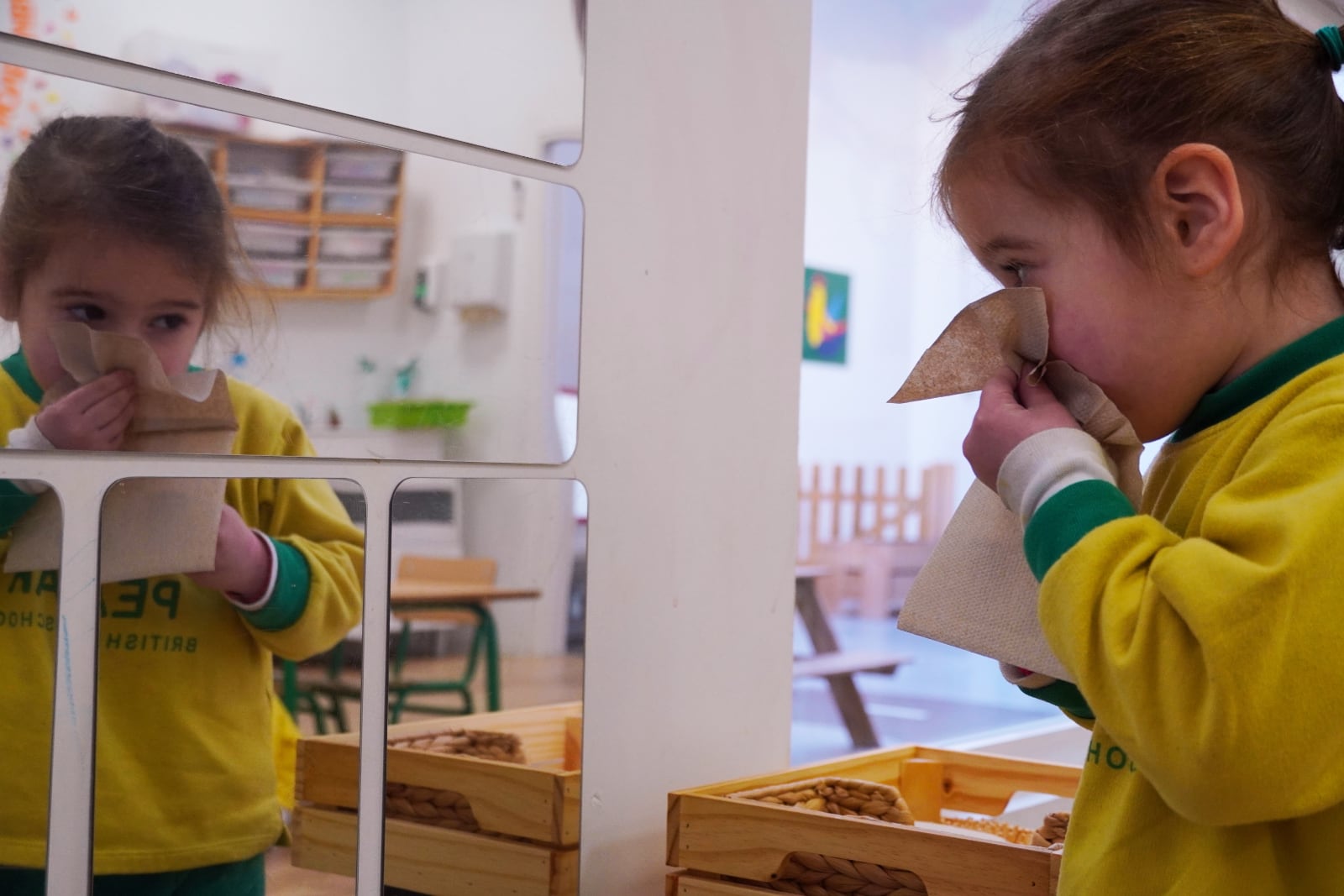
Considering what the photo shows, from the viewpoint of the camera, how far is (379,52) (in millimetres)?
1003

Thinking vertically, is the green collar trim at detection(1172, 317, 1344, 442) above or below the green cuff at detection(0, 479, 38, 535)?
above

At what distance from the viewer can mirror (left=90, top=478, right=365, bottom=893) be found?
2.88ft

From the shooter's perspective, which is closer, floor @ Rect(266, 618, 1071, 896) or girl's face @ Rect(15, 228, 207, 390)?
girl's face @ Rect(15, 228, 207, 390)

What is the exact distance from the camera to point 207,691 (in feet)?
3.06

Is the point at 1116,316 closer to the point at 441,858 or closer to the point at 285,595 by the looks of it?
the point at 285,595

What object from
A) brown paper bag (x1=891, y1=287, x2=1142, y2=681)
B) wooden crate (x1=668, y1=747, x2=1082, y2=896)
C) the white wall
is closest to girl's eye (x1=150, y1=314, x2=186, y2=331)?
brown paper bag (x1=891, y1=287, x2=1142, y2=681)

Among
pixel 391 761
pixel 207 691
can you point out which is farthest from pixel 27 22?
pixel 391 761

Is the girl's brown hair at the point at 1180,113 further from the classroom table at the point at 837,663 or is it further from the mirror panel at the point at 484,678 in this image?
the classroom table at the point at 837,663

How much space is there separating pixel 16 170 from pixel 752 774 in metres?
0.96

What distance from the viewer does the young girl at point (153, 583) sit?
2.71ft

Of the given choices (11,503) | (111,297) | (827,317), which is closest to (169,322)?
(111,297)

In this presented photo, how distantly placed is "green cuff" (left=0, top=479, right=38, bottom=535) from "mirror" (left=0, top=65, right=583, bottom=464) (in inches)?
3.8

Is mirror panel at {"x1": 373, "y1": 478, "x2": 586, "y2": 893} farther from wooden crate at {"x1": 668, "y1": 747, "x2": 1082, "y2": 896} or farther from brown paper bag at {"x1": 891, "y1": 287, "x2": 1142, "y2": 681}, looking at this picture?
brown paper bag at {"x1": 891, "y1": 287, "x2": 1142, "y2": 681}

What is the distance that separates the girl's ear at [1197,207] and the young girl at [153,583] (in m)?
0.61
